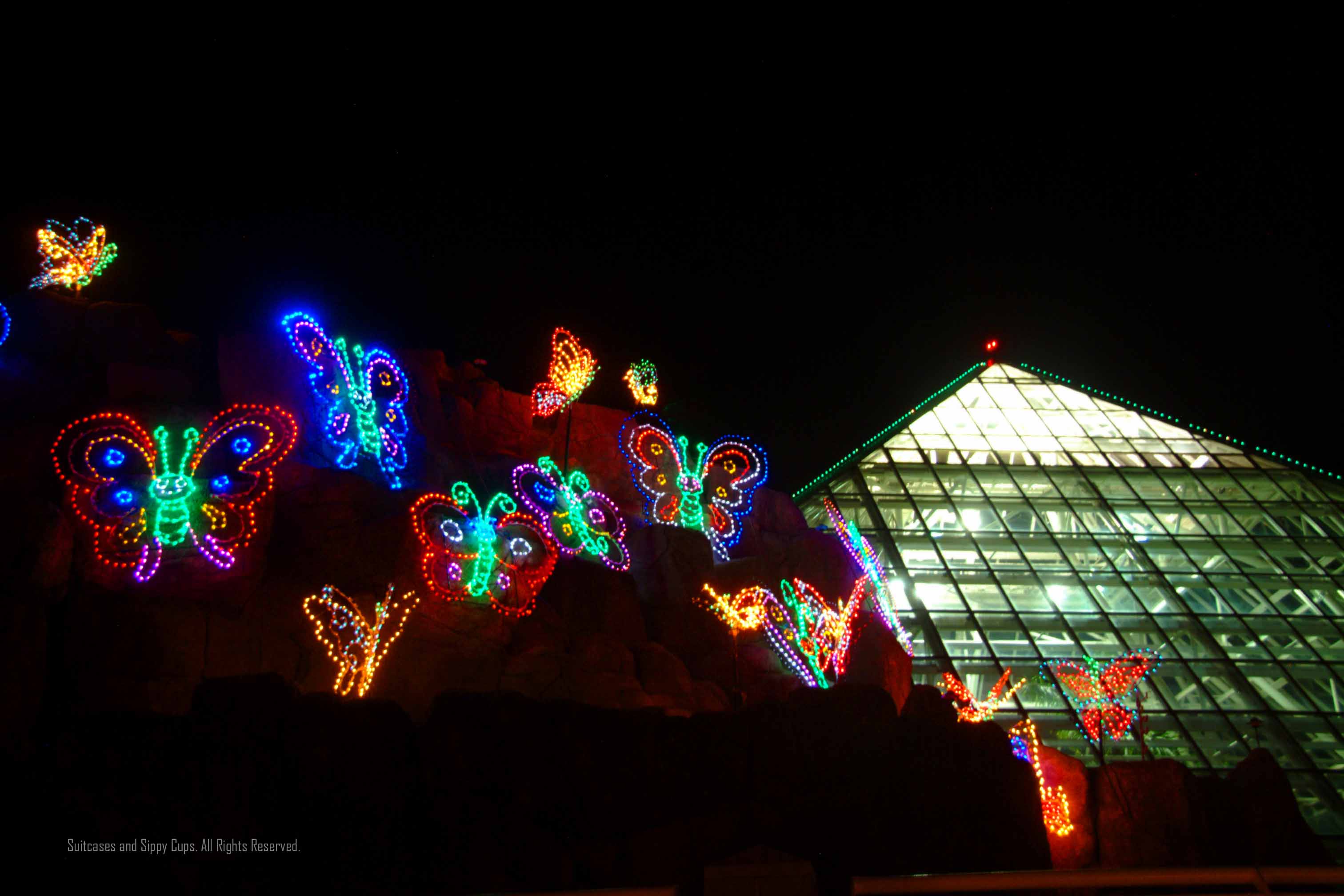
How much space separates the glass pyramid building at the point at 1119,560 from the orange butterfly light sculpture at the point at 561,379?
8757 millimetres

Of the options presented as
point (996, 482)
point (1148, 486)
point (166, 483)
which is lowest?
point (166, 483)

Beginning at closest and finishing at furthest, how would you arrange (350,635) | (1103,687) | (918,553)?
(350,635)
(1103,687)
(918,553)

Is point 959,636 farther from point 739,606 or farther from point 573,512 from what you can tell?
point 573,512

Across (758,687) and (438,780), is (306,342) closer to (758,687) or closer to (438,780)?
(438,780)

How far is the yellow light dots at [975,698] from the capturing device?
1564 cm

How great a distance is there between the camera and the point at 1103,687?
16766 millimetres

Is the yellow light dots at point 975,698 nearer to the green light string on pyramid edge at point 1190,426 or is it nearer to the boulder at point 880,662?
the boulder at point 880,662

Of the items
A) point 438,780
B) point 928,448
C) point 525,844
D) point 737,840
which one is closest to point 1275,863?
point 737,840

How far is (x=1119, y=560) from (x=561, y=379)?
15.7 m

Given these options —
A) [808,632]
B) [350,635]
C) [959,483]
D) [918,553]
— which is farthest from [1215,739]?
[350,635]

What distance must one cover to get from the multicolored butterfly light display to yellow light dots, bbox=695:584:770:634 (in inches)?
8.0

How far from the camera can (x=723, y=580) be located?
15164 millimetres

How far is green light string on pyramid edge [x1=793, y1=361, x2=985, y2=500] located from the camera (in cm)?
2575

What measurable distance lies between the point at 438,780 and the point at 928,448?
22.7 metres
